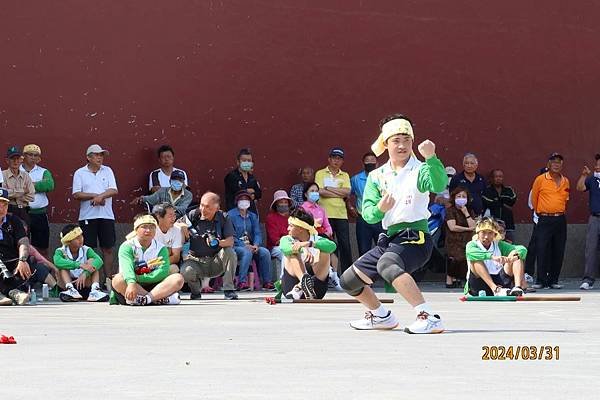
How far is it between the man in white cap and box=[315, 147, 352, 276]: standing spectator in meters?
8.72

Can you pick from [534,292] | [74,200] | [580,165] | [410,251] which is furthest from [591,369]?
[580,165]

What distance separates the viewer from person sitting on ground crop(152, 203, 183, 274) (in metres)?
17.8

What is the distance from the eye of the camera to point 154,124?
67.9ft

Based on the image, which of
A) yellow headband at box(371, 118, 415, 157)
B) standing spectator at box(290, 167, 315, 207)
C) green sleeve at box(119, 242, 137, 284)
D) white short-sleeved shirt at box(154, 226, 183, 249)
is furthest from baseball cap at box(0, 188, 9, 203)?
yellow headband at box(371, 118, 415, 157)

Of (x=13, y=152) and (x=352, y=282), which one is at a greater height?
(x=13, y=152)

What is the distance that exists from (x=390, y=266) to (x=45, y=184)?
8497mm

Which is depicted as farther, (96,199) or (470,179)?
(470,179)

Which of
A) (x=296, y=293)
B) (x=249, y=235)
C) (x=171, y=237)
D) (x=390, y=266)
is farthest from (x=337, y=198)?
(x=390, y=266)

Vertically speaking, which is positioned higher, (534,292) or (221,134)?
(221,134)

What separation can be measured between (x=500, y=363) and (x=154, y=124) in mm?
12113

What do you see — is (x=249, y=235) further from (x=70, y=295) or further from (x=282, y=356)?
(x=282, y=356)

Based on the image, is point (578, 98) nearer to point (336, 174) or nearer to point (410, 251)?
point (336, 174)

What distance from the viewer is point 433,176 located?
1151 cm

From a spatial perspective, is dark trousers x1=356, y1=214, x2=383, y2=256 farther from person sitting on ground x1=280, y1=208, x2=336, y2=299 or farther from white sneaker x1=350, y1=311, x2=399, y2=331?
white sneaker x1=350, y1=311, x2=399, y2=331
